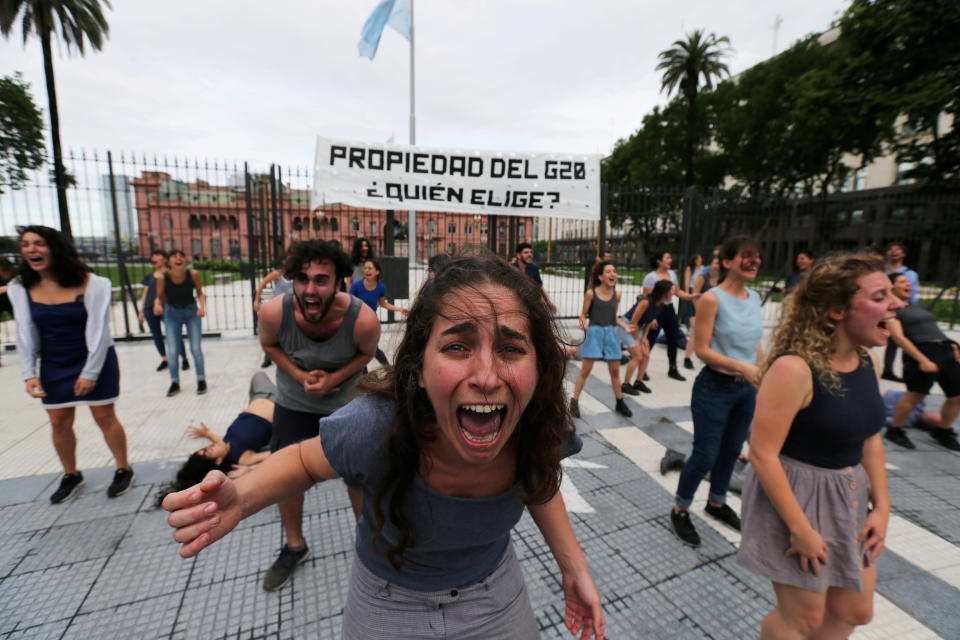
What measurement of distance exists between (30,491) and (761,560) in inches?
187

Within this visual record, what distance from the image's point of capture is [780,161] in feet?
88.9

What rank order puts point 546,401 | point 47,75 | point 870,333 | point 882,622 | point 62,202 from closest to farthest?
point 546,401, point 870,333, point 882,622, point 62,202, point 47,75

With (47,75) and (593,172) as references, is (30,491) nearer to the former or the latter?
(593,172)

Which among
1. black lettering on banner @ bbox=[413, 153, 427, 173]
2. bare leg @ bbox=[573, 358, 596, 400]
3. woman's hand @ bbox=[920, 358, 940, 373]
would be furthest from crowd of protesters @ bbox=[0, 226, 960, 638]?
black lettering on banner @ bbox=[413, 153, 427, 173]

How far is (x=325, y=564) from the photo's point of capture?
260cm

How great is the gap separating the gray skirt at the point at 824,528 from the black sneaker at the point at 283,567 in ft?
7.62

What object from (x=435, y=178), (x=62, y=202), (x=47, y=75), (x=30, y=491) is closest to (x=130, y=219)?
(x=62, y=202)

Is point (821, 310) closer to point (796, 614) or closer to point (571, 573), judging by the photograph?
point (796, 614)

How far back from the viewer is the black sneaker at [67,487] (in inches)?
124

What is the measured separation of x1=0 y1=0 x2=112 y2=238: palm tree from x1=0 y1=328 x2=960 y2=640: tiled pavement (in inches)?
536

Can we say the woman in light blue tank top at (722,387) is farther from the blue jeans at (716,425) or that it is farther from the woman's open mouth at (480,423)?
the woman's open mouth at (480,423)

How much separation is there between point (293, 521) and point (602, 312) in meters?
4.10

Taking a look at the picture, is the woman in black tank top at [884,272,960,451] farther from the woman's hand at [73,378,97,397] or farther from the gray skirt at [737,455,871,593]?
the woman's hand at [73,378,97,397]

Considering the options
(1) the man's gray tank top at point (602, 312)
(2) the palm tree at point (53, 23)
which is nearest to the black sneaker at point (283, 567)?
(1) the man's gray tank top at point (602, 312)
